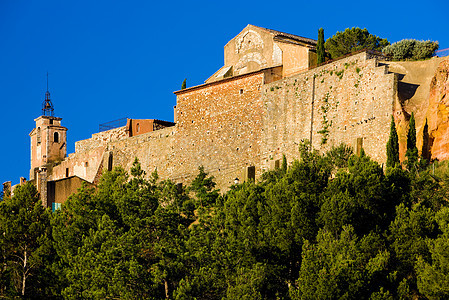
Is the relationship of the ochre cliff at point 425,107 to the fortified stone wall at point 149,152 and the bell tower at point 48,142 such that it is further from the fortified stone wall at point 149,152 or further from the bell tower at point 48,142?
the bell tower at point 48,142

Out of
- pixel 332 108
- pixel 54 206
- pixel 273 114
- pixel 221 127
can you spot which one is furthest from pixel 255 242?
pixel 54 206

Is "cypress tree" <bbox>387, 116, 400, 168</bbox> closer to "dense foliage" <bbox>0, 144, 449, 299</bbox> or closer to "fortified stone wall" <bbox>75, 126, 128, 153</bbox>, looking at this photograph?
"dense foliage" <bbox>0, 144, 449, 299</bbox>

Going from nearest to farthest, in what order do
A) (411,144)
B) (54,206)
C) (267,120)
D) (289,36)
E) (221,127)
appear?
(411,144), (267,120), (54,206), (221,127), (289,36)


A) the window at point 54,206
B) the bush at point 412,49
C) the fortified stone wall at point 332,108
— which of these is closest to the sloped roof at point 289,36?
the fortified stone wall at point 332,108

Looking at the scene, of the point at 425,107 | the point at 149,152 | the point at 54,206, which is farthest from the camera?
the point at 149,152

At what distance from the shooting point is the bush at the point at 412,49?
131 ft

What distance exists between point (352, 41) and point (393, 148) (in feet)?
58.3

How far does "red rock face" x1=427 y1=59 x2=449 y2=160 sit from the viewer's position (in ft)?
97.1

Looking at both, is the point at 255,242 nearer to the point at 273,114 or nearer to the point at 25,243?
the point at 25,243

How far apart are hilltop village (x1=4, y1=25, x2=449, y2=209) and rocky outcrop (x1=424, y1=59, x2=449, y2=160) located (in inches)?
1.7

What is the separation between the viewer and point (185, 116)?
136 ft

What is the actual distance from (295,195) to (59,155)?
29.7 metres

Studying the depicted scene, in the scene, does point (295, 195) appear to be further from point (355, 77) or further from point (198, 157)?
point (198, 157)

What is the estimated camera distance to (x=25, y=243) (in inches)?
1177
